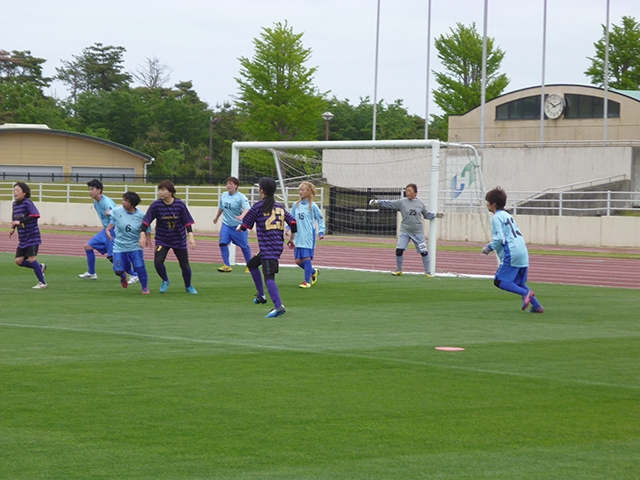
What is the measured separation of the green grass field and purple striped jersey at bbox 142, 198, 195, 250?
1.79 m

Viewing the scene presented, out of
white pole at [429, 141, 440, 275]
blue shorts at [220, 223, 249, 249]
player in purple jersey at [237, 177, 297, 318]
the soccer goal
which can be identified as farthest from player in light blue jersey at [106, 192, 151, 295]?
the soccer goal

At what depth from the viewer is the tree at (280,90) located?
5028 centimetres

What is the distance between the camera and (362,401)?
6746mm

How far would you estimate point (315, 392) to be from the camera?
7.00 m

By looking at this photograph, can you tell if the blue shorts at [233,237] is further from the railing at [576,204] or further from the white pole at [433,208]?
the railing at [576,204]

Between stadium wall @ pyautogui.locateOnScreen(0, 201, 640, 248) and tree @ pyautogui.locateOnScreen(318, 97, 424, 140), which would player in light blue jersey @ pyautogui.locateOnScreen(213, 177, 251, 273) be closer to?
stadium wall @ pyautogui.locateOnScreen(0, 201, 640, 248)

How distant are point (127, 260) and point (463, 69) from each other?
47.4 metres

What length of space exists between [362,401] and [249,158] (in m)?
28.6

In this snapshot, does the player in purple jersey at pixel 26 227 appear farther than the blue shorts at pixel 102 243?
No

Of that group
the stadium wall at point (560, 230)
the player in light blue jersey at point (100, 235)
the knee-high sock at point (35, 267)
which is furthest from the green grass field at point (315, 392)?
the stadium wall at point (560, 230)

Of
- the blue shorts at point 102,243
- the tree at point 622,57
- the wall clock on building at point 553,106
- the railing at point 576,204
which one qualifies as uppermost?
the tree at point 622,57

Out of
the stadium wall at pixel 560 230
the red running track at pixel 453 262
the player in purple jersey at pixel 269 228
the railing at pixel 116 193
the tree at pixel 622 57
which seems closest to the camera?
the player in purple jersey at pixel 269 228

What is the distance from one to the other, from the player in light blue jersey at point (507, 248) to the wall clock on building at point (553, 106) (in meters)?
39.6

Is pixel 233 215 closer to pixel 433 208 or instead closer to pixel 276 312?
pixel 433 208
